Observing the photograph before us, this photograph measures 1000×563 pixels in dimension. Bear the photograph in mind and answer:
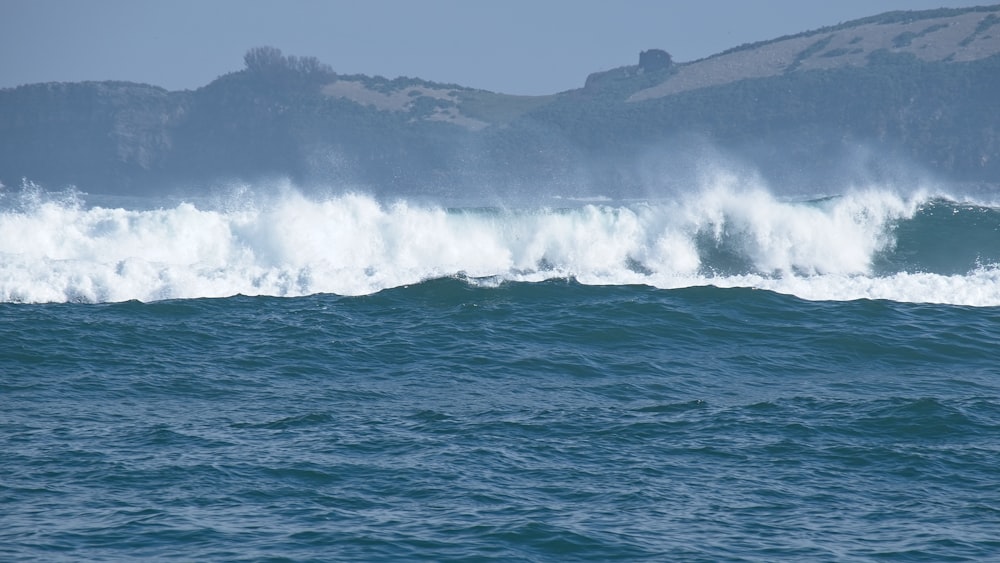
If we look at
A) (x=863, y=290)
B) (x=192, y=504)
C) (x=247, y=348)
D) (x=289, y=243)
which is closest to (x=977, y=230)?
(x=863, y=290)

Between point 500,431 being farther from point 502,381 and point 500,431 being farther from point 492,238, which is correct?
point 492,238

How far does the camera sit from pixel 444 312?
2470cm

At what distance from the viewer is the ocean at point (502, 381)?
11914 millimetres

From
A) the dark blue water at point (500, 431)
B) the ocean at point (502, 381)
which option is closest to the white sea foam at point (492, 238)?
the ocean at point (502, 381)

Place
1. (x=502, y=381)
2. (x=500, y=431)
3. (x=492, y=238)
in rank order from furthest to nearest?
(x=492, y=238) → (x=502, y=381) → (x=500, y=431)

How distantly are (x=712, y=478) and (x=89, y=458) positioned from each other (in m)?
7.56

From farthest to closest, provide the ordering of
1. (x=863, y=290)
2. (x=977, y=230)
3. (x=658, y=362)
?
(x=977, y=230)
(x=863, y=290)
(x=658, y=362)

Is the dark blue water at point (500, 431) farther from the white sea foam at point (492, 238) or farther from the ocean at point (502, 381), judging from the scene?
the white sea foam at point (492, 238)

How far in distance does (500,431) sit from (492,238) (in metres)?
17.4

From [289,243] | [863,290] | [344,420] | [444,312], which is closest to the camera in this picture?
[344,420]

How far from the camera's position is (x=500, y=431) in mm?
15414

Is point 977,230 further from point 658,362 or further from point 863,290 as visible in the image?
point 658,362

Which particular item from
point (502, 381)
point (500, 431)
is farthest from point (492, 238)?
point (500, 431)

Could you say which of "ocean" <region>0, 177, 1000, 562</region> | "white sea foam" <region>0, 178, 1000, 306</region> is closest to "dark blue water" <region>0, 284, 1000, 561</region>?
"ocean" <region>0, 177, 1000, 562</region>
